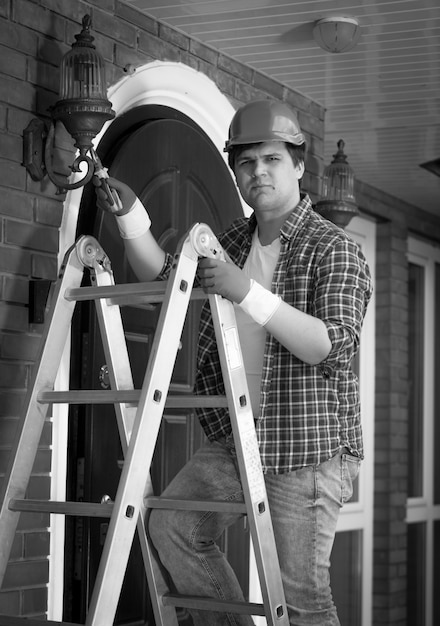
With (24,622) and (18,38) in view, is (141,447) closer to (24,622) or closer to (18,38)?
(24,622)

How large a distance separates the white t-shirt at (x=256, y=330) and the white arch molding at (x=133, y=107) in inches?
24.6

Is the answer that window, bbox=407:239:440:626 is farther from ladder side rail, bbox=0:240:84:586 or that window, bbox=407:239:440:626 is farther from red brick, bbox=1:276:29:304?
ladder side rail, bbox=0:240:84:586

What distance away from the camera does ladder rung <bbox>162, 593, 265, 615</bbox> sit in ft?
7.91

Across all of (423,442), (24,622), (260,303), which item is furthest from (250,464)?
(423,442)

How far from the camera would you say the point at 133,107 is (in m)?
3.33

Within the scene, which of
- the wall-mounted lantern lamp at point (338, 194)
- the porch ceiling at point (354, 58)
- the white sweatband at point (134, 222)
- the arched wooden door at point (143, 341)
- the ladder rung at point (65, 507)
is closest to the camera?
the ladder rung at point (65, 507)

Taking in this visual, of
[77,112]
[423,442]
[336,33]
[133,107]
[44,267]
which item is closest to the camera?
[77,112]

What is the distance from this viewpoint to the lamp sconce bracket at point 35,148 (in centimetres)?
284

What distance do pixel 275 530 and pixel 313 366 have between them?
40cm

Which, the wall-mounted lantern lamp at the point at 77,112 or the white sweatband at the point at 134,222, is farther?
the wall-mounted lantern lamp at the point at 77,112

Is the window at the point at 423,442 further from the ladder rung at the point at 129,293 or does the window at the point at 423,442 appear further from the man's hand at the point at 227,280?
the man's hand at the point at 227,280

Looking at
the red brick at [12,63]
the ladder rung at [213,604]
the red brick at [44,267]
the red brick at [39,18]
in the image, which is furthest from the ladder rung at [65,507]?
the red brick at [39,18]

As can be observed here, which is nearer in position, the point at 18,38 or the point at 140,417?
the point at 140,417

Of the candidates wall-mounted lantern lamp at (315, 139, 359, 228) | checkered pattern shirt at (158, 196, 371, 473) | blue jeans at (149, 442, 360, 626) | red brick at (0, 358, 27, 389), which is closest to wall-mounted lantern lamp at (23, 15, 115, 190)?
red brick at (0, 358, 27, 389)
